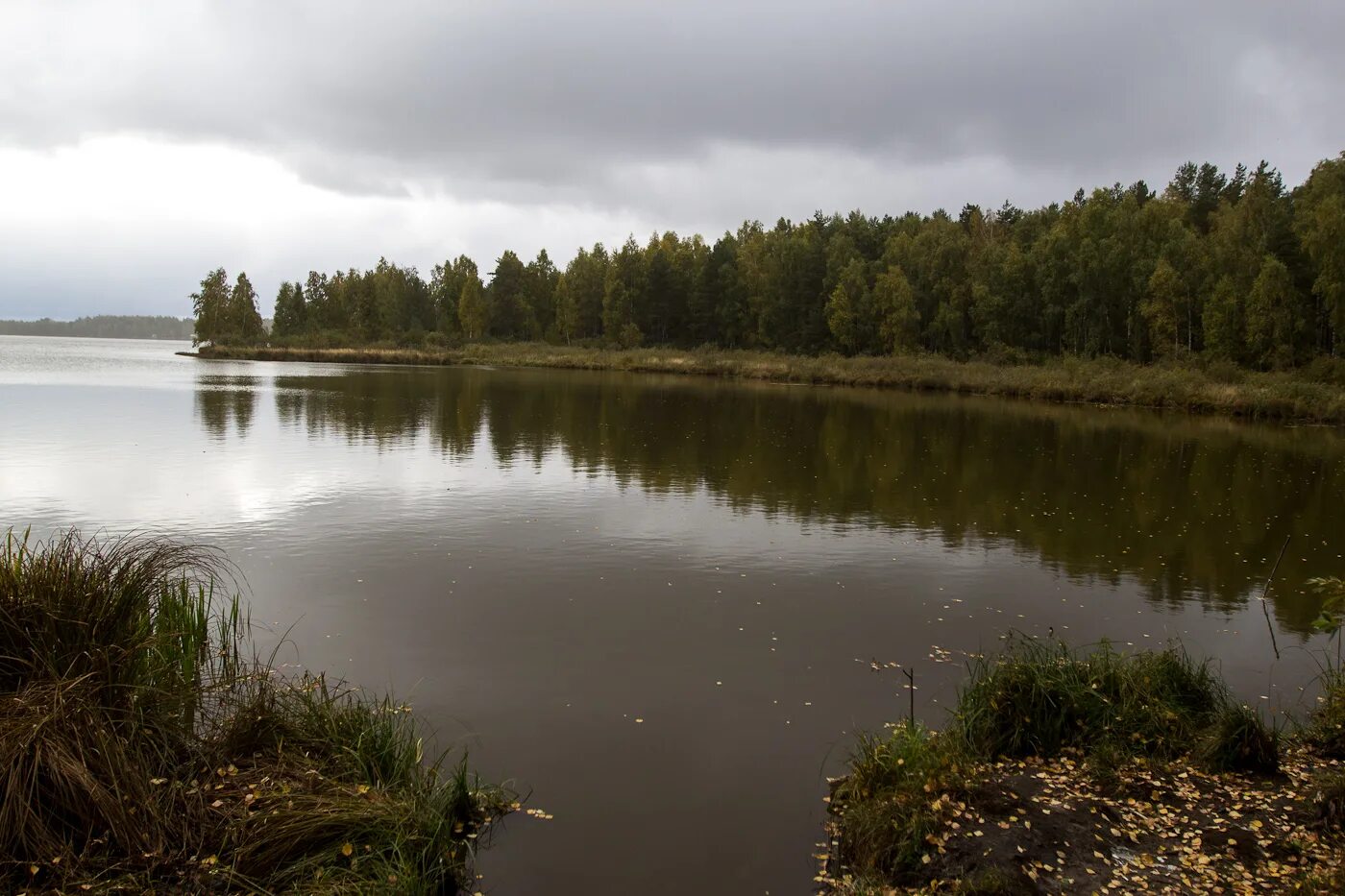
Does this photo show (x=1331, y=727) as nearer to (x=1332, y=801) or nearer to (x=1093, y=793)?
(x=1332, y=801)

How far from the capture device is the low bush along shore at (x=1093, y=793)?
5.03 m

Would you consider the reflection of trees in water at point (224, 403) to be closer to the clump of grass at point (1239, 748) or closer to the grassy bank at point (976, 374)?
the clump of grass at point (1239, 748)

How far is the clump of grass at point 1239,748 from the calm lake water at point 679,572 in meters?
2.19

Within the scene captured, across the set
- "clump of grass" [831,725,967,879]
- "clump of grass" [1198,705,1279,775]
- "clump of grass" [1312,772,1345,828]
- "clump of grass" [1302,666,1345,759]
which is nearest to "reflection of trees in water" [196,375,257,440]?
"clump of grass" [831,725,967,879]

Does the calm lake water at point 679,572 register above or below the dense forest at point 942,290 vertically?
below

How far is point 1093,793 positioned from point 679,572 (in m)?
6.81

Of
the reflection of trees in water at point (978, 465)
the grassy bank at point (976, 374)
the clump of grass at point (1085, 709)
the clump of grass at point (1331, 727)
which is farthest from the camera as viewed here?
the grassy bank at point (976, 374)

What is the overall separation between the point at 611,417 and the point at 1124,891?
28.8 metres

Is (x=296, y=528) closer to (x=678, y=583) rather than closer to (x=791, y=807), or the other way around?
(x=678, y=583)

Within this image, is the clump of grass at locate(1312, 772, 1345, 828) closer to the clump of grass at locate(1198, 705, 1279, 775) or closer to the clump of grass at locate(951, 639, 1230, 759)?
the clump of grass at locate(1198, 705, 1279, 775)

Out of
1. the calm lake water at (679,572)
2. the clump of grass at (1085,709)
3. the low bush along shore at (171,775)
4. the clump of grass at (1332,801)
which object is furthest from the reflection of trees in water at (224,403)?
the clump of grass at (1332,801)

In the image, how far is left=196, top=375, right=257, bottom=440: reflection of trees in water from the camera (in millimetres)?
27119

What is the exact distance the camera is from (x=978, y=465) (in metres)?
23.6

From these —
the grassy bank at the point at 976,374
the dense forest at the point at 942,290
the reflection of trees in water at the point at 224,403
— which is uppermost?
the dense forest at the point at 942,290
